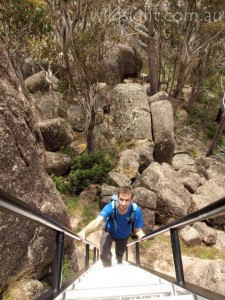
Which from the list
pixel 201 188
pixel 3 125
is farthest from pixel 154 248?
pixel 3 125

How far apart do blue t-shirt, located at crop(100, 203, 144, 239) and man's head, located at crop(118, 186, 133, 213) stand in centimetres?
28

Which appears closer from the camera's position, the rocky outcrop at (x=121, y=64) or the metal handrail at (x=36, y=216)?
the metal handrail at (x=36, y=216)

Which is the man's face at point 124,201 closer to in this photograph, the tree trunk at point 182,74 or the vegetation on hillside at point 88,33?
the vegetation on hillside at point 88,33

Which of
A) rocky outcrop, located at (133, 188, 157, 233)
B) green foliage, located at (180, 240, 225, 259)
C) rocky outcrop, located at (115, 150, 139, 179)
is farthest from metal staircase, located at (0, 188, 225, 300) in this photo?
rocky outcrop, located at (115, 150, 139, 179)

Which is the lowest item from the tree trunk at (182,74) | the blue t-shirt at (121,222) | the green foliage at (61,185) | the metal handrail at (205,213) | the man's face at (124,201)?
the metal handrail at (205,213)

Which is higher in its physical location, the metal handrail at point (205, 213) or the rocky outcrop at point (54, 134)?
the rocky outcrop at point (54, 134)

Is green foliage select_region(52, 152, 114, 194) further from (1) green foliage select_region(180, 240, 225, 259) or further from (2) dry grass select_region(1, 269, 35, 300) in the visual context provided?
(2) dry grass select_region(1, 269, 35, 300)

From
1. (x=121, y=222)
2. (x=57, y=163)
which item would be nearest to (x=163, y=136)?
(x=57, y=163)

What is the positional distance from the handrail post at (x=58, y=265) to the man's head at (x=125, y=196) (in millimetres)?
1555

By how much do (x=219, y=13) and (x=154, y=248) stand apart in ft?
55.0

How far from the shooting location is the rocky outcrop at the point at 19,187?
4855 millimetres

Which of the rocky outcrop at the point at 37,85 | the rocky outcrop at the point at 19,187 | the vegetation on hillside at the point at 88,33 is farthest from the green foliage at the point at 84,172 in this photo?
the rocky outcrop at the point at 37,85

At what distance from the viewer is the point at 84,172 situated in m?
13.7

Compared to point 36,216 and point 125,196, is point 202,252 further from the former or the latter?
point 36,216
